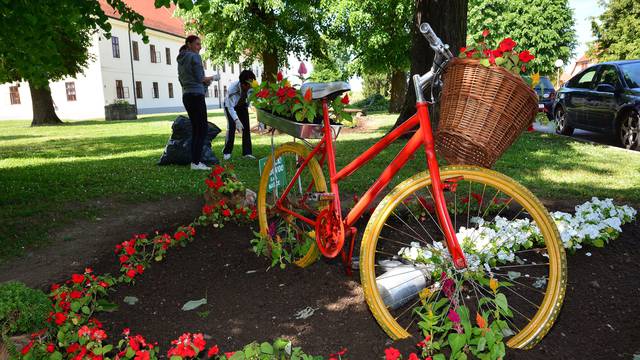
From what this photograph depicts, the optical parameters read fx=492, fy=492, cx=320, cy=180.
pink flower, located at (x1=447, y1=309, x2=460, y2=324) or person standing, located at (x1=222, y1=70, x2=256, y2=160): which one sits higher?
person standing, located at (x1=222, y1=70, x2=256, y2=160)

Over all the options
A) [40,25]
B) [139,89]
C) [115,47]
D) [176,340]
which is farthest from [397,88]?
[139,89]

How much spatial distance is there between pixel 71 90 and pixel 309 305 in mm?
42881

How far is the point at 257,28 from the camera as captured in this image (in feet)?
71.1

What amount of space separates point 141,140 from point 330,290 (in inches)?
516

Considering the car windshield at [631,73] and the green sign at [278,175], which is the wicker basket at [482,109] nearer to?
the green sign at [278,175]

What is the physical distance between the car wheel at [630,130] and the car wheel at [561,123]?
2.35 m

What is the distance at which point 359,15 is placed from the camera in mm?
23469

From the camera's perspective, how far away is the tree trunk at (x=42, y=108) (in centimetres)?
2644

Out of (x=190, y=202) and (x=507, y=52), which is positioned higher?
(x=507, y=52)

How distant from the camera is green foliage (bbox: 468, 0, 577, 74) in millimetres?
44625

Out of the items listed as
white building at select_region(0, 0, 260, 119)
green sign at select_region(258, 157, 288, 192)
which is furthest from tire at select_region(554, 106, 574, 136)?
white building at select_region(0, 0, 260, 119)

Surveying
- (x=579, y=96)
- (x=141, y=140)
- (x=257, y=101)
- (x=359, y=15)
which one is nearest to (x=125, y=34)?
(x=359, y=15)

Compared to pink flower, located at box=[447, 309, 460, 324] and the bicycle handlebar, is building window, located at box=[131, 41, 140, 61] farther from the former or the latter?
pink flower, located at box=[447, 309, 460, 324]

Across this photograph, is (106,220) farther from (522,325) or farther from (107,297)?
(522,325)
